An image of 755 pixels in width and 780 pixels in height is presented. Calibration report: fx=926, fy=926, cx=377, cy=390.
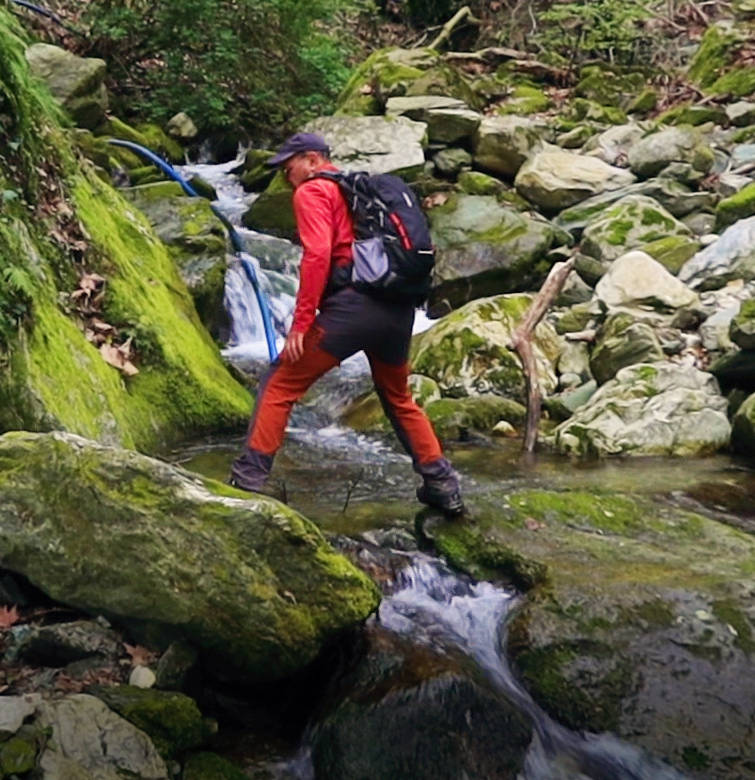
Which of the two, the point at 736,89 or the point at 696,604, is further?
the point at 736,89

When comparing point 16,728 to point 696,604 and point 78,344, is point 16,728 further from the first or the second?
point 78,344

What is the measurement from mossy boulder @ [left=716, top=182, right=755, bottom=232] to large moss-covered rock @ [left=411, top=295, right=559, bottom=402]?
11.2ft

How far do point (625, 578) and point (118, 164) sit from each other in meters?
10.1

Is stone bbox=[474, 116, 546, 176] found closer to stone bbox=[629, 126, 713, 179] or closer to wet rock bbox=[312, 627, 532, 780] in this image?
stone bbox=[629, 126, 713, 179]

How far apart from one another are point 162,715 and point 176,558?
0.56m

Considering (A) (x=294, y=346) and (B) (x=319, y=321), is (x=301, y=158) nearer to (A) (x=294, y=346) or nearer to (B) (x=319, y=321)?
(B) (x=319, y=321)

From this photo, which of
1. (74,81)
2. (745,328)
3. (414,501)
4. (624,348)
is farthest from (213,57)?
(414,501)

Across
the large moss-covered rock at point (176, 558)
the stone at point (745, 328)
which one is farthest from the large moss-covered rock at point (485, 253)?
the large moss-covered rock at point (176, 558)

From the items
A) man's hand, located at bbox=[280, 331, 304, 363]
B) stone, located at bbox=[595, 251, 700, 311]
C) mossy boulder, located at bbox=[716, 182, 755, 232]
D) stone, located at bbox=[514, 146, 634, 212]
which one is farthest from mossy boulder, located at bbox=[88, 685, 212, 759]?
stone, located at bbox=[514, 146, 634, 212]

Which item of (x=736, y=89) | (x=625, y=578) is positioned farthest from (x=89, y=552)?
(x=736, y=89)

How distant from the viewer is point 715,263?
10.3 meters

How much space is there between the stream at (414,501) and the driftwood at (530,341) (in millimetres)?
371

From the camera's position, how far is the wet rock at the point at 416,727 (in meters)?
3.37

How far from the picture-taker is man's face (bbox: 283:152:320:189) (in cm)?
438
